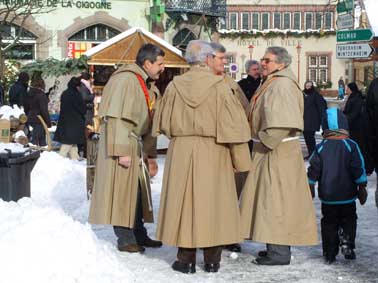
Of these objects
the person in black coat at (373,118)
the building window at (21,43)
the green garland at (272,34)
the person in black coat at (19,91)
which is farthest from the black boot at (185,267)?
the green garland at (272,34)

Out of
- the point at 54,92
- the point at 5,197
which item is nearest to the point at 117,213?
the point at 5,197

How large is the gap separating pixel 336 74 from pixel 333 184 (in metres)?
52.1

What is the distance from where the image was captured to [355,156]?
5.80 metres

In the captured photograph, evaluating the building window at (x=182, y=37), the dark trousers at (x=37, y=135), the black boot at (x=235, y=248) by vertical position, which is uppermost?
the building window at (x=182, y=37)

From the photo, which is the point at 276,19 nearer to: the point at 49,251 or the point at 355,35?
the point at 355,35

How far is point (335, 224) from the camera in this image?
5945mm

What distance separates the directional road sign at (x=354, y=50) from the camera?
1143 centimetres

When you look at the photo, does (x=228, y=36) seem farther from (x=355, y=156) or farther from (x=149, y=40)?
(x=355, y=156)

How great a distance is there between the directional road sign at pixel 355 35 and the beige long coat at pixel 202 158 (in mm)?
6065

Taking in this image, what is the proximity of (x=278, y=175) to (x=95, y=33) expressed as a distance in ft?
70.3

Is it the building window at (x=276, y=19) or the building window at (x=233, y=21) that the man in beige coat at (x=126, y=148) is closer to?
the building window at (x=233, y=21)

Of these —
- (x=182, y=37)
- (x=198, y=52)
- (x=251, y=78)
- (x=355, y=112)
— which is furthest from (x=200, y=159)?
(x=182, y=37)

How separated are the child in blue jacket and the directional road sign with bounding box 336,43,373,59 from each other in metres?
5.82

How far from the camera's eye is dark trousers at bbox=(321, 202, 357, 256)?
19.4 ft
